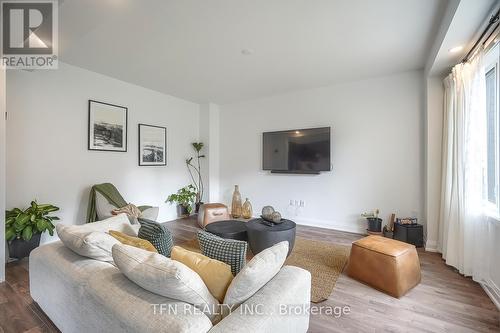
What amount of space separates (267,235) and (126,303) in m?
1.72

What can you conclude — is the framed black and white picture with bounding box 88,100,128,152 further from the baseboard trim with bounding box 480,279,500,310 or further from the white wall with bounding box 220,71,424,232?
the baseboard trim with bounding box 480,279,500,310

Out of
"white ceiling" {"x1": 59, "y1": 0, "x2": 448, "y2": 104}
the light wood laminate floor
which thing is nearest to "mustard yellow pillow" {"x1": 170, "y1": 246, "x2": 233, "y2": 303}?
the light wood laminate floor

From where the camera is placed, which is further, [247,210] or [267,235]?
[247,210]

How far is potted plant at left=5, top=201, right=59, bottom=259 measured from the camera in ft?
8.42

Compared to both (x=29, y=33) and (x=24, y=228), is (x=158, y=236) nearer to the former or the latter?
(x=24, y=228)

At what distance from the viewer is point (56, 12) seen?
214cm

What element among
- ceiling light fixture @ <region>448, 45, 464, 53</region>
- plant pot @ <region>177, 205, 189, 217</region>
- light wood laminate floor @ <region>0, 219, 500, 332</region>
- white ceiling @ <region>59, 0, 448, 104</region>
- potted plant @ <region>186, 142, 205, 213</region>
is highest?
white ceiling @ <region>59, 0, 448, 104</region>

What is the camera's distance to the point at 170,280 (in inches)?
40.4

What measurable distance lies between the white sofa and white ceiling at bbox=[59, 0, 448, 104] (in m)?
2.13

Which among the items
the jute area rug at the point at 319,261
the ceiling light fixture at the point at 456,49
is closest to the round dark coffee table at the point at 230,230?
the jute area rug at the point at 319,261

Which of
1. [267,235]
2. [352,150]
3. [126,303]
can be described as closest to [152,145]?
[267,235]

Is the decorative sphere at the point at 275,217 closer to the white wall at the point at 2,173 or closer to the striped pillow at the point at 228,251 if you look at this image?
the striped pillow at the point at 228,251

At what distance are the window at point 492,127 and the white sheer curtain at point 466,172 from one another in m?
0.06

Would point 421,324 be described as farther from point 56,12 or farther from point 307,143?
point 56,12
